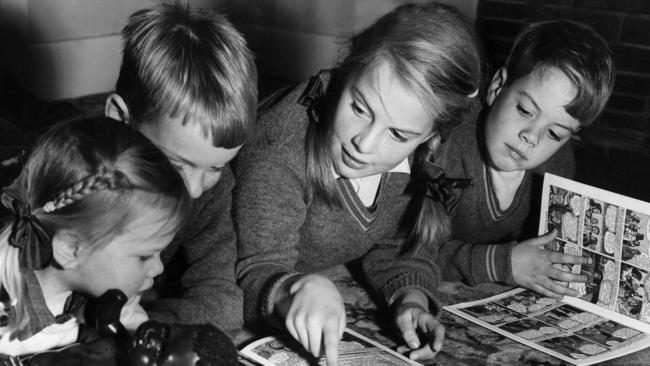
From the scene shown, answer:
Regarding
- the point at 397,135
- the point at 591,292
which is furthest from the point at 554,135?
the point at 397,135

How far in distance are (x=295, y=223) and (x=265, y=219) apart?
0.05 m

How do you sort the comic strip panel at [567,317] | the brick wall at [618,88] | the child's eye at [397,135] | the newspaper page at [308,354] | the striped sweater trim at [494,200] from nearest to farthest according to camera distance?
1. the newspaper page at [308,354]
2. the child's eye at [397,135]
3. the comic strip panel at [567,317]
4. the striped sweater trim at [494,200]
5. the brick wall at [618,88]

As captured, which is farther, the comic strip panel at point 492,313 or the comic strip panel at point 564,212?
the comic strip panel at point 564,212

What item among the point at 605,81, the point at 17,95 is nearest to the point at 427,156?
the point at 605,81

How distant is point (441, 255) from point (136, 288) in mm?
620

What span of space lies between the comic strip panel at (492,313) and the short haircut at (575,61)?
359mm

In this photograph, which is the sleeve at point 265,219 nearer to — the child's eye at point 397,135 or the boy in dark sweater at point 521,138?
the child's eye at point 397,135

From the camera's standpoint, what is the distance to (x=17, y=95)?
2.19m

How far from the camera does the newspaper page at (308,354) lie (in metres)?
0.98

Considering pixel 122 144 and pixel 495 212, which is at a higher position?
pixel 122 144

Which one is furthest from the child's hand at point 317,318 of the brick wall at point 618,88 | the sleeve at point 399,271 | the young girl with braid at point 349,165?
the brick wall at point 618,88

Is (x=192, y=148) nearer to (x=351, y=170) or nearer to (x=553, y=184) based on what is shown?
(x=351, y=170)

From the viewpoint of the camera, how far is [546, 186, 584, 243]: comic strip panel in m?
1.28

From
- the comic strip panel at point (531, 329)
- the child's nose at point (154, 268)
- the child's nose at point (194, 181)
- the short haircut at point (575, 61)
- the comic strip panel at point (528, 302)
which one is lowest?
the comic strip panel at point (528, 302)
